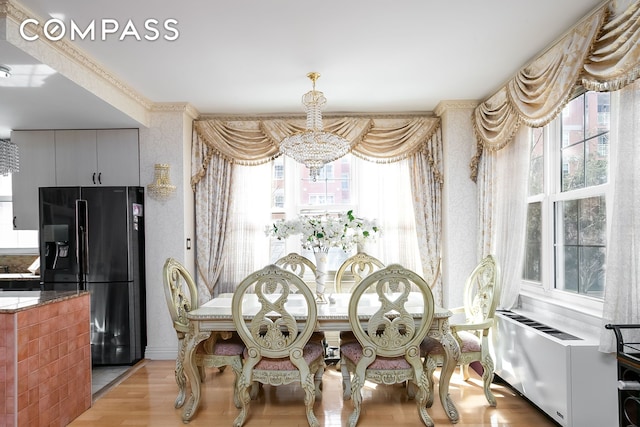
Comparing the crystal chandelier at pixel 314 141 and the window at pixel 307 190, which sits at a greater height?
the crystal chandelier at pixel 314 141

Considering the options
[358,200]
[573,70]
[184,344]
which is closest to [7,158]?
[184,344]

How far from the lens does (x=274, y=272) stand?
2645 millimetres

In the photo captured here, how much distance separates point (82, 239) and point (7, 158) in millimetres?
943

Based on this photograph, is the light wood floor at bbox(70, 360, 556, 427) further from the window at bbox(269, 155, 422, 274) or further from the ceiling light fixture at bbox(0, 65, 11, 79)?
the ceiling light fixture at bbox(0, 65, 11, 79)

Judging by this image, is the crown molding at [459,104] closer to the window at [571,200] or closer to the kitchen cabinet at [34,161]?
the window at [571,200]

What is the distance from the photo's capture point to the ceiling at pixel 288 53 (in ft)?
8.25

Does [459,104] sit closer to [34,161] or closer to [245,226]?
[245,226]

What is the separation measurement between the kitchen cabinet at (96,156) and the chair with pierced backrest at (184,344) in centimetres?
159

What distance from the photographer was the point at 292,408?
10.2 ft

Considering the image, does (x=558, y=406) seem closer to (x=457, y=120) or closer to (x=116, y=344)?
(x=457, y=120)

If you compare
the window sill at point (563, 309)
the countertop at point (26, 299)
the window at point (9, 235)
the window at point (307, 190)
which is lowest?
the window sill at point (563, 309)

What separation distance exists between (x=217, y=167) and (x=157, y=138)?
0.67 m

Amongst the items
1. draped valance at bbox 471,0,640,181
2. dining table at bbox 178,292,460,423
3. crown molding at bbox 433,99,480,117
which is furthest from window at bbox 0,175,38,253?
draped valance at bbox 471,0,640,181

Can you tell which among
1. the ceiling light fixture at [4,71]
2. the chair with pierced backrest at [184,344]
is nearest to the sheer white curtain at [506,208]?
the chair with pierced backrest at [184,344]
